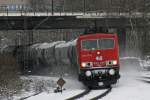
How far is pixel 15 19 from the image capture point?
7175cm

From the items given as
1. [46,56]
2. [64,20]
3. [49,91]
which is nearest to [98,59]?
[49,91]

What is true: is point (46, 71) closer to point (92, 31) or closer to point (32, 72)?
point (32, 72)

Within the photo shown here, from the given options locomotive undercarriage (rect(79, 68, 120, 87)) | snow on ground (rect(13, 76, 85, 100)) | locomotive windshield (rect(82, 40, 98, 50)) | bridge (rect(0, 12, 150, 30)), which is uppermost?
bridge (rect(0, 12, 150, 30))

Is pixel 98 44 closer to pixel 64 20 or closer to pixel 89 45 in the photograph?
pixel 89 45

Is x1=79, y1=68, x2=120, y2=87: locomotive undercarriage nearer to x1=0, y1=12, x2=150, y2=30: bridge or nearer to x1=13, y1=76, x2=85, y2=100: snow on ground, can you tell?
x1=13, y1=76, x2=85, y2=100: snow on ground

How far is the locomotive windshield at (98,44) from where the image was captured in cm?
2975

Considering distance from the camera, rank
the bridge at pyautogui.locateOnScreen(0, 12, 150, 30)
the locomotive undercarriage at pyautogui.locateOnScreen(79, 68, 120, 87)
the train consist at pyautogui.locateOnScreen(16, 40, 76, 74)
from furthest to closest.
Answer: the bridge at pyautogui.locateOnScreen(0, 12, 150, 30), the train consist at pyautogui.locateOnScreen(16, 40, 76, 74), the locomotive undercarriage at pyautogui.locateOnScreen(79, 68, 120, 87)

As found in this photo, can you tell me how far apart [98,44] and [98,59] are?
1.05m

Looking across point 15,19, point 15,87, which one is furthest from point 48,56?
point 15,87

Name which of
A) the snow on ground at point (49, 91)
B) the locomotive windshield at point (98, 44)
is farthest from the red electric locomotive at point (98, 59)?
the snow on ground at point (49, 91)

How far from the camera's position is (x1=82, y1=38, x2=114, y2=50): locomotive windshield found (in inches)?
1171

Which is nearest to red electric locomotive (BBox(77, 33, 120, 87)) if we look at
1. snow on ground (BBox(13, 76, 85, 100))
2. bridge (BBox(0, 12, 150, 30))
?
snow on ground (BBox(13, 76, 85, 100))

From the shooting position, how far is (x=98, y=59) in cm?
2923

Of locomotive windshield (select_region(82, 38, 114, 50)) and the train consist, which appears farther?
the train consist
